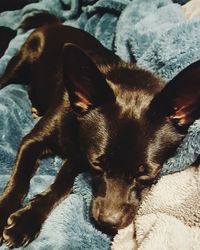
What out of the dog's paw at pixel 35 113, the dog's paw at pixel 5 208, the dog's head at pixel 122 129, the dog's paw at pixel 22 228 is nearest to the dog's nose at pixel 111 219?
the dog's head at pixel 122 129

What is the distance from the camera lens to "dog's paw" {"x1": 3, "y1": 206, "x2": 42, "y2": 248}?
64.5 inches

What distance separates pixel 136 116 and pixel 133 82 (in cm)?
24

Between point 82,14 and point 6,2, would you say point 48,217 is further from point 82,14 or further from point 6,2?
point 6,2

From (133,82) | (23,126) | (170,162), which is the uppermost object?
(133,82)

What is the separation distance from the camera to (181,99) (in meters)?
1.61

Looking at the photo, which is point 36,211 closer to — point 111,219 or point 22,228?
point 22,228

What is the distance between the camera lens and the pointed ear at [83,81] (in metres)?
1.55

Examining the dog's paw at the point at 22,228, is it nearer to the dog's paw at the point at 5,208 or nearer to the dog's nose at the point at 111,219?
the dog's paw at the point at 5,208

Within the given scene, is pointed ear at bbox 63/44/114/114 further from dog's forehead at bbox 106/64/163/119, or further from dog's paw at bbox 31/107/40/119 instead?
dog's paw at bbox 31/107/40/119

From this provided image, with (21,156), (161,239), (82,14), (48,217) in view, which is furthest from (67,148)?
(82,14)

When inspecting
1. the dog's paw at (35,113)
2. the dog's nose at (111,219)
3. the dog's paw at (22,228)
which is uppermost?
the dog's nose at (111,219)

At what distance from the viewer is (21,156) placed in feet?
6.53

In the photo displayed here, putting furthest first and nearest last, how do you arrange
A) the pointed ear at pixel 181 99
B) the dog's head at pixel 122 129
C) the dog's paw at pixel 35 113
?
the dog's paw at pixel 35 113 < the dog's head at pixel 122 129 < the pointed ear at pixel 181 99

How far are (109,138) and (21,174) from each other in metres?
0.48
